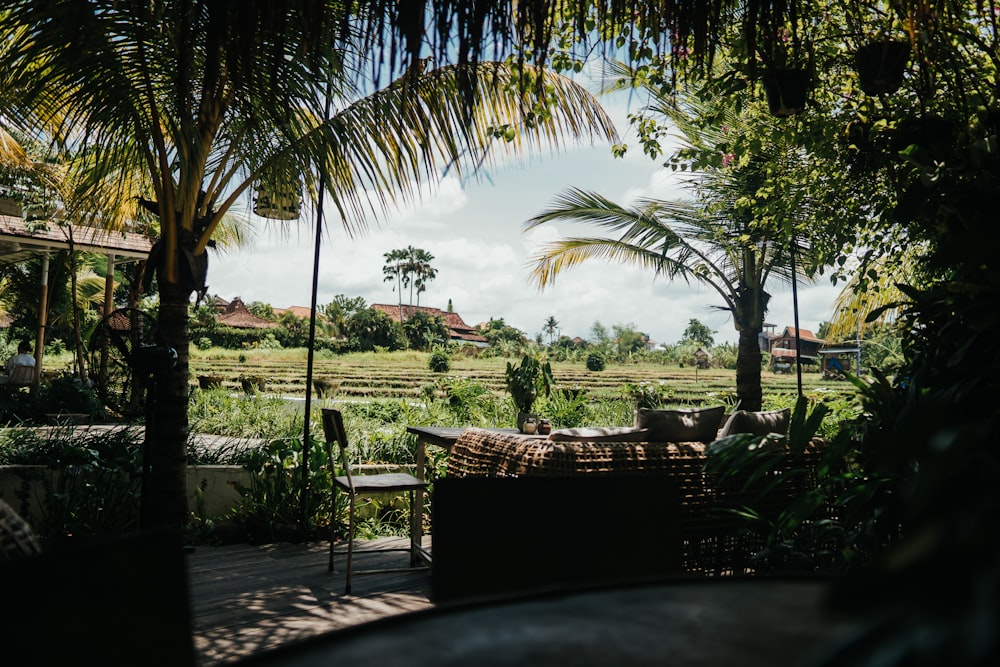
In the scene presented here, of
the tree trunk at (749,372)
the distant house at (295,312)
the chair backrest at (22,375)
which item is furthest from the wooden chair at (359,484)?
the distant house at (295,312)

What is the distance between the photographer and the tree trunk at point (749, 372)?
7.71m

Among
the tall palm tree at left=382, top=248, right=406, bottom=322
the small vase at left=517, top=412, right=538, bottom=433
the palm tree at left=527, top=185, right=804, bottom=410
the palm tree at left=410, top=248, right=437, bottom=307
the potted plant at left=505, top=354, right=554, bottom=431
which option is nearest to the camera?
the small vase at left=517, top=412, right=538, bottom=433

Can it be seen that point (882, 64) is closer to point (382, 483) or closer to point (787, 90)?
point (787, 90)

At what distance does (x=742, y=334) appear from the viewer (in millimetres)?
8047

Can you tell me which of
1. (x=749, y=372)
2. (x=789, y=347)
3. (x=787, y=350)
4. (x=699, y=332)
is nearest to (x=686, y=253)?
(x=749, y=372)

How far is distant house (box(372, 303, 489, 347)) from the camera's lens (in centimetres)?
3456

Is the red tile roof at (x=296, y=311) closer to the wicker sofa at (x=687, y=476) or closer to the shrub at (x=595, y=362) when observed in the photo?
the shrub at (x=595, y=362)

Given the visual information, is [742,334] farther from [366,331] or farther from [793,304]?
[366,331]

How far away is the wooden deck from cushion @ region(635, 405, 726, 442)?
127cm

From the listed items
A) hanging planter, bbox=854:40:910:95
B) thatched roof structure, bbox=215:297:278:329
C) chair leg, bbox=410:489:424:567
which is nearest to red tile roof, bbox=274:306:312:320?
thatched roof structure, bbox=215:297:278:329

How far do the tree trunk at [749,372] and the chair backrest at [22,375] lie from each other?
8154mm

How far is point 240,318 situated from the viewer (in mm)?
34406

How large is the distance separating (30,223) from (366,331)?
23706mm

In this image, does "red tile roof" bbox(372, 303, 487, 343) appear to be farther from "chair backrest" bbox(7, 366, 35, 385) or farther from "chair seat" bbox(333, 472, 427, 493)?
"chair seat" bbox(333, 472, 427, 493)
